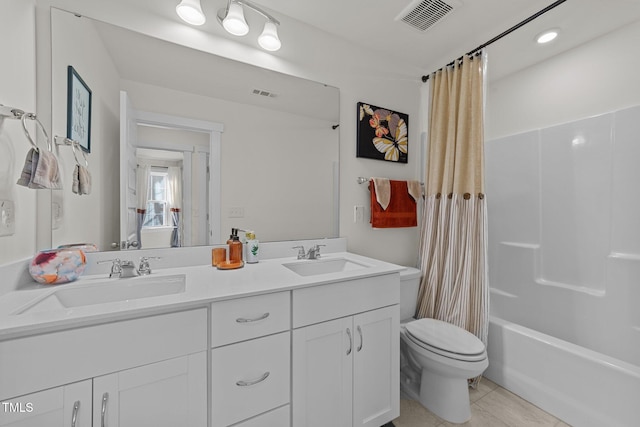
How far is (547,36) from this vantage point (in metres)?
1.68

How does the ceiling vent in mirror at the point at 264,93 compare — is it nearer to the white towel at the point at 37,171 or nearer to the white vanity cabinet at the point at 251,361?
the white towel at the point at 37,171

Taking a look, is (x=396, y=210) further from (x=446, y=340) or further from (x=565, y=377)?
(x=565, y=377)

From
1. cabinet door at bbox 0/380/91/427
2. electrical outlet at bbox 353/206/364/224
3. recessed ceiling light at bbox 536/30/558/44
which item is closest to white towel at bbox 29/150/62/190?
cabinet door at bbox 0/380/91/427

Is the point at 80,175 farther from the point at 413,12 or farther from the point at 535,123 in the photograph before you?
the point at 535,123

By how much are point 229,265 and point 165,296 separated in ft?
1.38

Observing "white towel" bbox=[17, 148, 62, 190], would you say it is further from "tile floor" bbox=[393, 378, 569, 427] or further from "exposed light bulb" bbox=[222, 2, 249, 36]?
"tile floor" bbox=[393, 378, 569, 427]

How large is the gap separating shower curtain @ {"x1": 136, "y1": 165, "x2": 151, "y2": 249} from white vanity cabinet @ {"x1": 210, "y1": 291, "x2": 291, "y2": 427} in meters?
0.71

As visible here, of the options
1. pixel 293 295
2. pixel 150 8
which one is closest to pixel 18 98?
pixel 150 8

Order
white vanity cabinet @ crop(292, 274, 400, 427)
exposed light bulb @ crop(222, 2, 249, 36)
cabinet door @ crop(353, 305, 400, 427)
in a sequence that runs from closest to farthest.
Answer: white vanity cabinet @ crop(292, 274, 400, 427) < cabinet door @ crop(353, 305, 400, 427) < exposed light bulb @ crop(222, 2, 249, 36)

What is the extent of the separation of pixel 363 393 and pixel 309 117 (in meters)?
1.62

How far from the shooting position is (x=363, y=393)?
124 cm

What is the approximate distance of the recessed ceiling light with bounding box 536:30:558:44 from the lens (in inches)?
64.4

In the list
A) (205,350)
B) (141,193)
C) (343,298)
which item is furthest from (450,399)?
(141,193)

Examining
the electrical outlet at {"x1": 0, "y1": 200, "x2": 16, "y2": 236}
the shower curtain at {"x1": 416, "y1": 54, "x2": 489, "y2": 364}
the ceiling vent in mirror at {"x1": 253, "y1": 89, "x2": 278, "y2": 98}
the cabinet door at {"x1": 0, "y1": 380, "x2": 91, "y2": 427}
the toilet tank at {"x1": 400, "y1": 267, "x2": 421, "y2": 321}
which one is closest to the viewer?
the cabinet door at {"x1": 0, "y1": 380, "x2": 91, "y2": 427}
